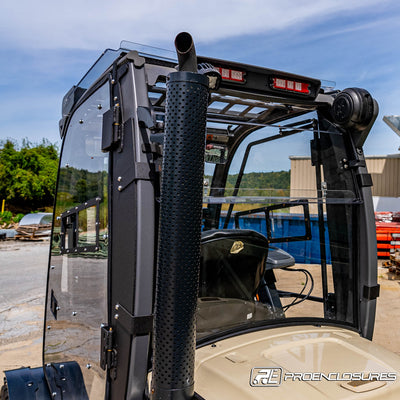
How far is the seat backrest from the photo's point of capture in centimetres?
211

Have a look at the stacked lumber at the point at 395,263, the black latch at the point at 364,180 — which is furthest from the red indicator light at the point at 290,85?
the stacked lumber at the point at 395,263

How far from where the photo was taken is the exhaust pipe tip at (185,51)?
1101mm

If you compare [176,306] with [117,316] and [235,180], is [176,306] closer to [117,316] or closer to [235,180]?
[117,316]

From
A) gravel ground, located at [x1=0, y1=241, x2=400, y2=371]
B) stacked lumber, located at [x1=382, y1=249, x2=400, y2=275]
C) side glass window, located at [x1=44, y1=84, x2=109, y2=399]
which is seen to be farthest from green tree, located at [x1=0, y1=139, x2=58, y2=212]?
side glass window, located at [x1=44, y1=84, x2=109, y2=399]

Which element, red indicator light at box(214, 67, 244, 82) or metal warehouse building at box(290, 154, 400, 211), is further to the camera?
metal warehouse building at box(290, 154, 400, 211)

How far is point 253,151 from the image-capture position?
280 centimetres

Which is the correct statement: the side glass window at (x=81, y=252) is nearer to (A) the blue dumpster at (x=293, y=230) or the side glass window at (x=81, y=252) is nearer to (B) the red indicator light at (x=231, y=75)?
(B) the red indicator light at (x=231, y=75)

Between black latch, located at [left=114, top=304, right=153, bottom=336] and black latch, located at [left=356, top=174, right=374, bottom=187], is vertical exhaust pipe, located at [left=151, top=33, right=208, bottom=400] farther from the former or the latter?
black latch, located at [left=356, top=174, right=374, bottom=187]

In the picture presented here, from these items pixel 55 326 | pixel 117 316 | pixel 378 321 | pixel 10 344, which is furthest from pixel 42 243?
pixel 117 316

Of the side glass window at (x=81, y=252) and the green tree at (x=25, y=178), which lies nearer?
the side glass window at (x=81, y=252)

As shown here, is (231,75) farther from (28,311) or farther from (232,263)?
(28,311)

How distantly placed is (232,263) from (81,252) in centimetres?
78

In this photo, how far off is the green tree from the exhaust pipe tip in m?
27.4

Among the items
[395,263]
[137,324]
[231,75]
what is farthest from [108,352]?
[395,263]
